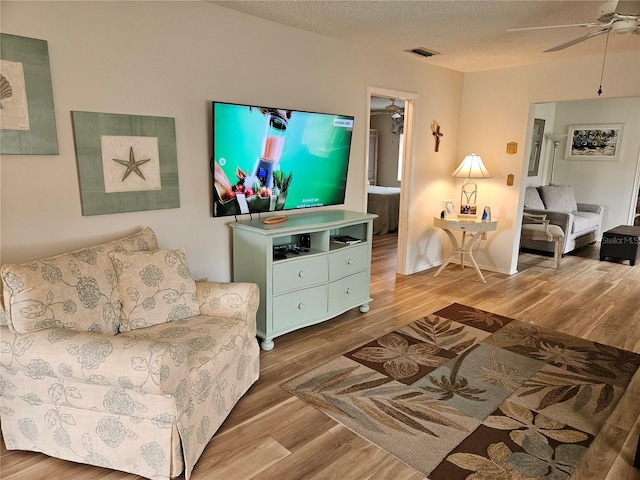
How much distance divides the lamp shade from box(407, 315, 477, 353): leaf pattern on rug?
1.97 m

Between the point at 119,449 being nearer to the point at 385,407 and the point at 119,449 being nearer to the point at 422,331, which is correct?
the point at 385,407

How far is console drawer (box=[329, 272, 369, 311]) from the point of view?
350 cm

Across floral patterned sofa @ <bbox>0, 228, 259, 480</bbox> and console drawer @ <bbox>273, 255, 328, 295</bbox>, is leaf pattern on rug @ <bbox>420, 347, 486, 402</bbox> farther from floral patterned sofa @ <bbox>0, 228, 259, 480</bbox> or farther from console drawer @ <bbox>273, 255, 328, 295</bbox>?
floral patterned sofa @ <bbox>0, 228, 259, 480</bbox>

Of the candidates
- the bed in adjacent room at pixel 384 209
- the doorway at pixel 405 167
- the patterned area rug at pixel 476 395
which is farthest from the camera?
the bed in adjacent room at pixel 384 209

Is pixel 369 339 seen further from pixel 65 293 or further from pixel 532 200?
pixel 532 200

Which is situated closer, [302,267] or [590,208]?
[302,267]

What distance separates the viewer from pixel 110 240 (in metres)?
2.67

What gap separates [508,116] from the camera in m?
4.95

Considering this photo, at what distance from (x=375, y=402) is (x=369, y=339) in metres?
0.85

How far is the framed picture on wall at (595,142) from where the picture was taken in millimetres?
6797

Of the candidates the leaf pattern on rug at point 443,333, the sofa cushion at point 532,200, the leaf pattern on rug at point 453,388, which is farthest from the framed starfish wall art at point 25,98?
the sofa cushion at point 532,200

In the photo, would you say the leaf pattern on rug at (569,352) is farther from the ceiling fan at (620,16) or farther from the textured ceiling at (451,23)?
the textured ceiling at (451,23)

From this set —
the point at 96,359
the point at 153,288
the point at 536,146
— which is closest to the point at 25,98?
the point at 153,288

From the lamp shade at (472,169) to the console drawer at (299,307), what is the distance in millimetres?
2545
